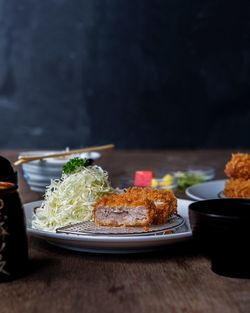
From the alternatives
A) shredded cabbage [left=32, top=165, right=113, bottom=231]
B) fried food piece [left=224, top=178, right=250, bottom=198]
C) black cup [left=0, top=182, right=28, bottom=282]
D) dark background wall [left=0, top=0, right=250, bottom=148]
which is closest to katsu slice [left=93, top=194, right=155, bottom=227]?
shredded cabbage [left=32, top=165, right=113, bottom=231]

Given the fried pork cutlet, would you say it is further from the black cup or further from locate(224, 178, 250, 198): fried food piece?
locate(224, 178, 250, 198): fried food piece

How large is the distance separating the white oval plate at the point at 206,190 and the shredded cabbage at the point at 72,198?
54 cm

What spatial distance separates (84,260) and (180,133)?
141 inches

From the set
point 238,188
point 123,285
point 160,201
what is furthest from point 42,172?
point 123,285

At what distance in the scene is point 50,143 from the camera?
4.89 metres

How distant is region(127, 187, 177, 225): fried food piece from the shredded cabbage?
11 cm

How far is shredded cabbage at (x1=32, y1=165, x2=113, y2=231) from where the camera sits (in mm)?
1548

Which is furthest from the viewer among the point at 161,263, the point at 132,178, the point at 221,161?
the point at 221,161

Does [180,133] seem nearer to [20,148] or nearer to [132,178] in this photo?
[20,148]

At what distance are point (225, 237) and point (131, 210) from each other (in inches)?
10.8

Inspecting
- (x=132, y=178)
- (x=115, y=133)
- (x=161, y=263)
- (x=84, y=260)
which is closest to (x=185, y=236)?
(x=161, y=263)

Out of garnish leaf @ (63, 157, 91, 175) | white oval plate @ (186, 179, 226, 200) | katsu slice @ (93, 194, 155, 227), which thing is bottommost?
white oval plate @ (186, 179, 226, 200)

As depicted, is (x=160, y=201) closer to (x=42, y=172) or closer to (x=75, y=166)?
(x=75, y=166)

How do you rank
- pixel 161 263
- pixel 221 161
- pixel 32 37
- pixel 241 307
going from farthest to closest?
pixel 32 37 < pixel 221 161 < pixel 161 263 < pixel 241 307
